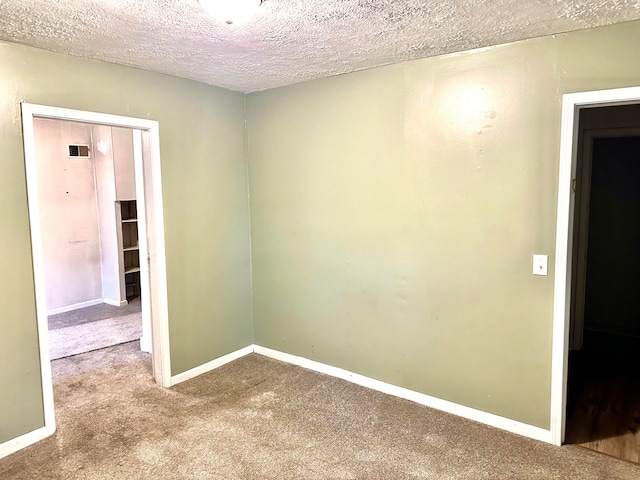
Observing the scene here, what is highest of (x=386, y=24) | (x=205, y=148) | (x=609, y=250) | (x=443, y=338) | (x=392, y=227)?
(x=386, y=24)

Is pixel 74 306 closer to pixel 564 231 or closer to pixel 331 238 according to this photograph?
pixel 331 238

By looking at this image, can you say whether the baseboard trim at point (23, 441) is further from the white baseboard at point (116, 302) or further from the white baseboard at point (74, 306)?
the white baseboard at point (116, 302)

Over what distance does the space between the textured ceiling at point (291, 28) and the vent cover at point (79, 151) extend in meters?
3.23

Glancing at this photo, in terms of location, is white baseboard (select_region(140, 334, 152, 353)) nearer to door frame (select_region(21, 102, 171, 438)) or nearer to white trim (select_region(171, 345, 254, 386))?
door frame (select_region(21, 102, 171, 438))

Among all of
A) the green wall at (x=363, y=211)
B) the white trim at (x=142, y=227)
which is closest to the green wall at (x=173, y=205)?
the green wall at (x=363, y=211)

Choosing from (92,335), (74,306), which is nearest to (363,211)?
(92,335)

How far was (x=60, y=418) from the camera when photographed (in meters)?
2.87

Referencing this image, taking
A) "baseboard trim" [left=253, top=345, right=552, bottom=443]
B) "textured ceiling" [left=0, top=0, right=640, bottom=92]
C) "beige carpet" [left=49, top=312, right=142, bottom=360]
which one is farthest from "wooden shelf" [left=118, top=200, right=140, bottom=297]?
"textured ceiling" [left=0, top=0, right=640, bottom=92]

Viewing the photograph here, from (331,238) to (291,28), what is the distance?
1.63m

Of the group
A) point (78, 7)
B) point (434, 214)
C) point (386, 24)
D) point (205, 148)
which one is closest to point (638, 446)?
point (434, 214)

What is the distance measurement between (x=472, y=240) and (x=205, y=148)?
7.16 feet

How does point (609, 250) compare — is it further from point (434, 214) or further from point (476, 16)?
point (476, 16)

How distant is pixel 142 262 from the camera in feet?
12.0

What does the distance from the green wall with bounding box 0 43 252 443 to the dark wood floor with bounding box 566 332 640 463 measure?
2703mm
